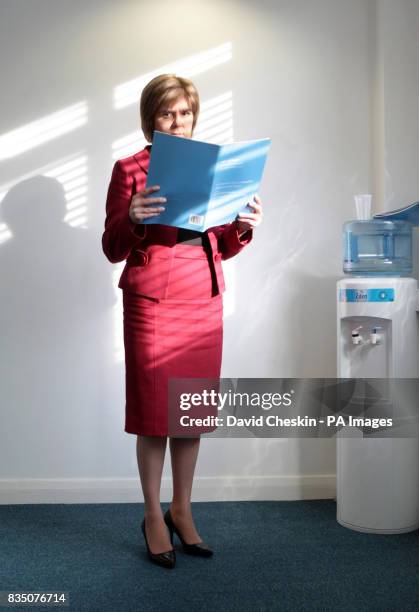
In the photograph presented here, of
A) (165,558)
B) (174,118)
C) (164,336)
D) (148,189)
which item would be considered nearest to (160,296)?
(164,336)

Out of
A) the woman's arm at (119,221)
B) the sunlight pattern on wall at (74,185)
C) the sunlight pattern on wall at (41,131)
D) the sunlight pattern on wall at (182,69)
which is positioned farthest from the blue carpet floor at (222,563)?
the sunlight pattern on wall at (182,69)

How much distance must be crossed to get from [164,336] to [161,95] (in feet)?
2.58

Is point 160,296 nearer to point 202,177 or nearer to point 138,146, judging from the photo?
point 202,177

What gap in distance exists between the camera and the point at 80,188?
10.1 ft

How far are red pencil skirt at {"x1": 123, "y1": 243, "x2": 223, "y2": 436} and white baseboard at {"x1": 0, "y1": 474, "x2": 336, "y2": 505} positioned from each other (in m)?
0.90

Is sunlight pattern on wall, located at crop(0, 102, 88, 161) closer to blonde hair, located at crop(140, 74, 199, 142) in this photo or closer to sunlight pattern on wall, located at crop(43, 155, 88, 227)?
sunlight pattern on wall, located at crop(43, 155, 88, 227)

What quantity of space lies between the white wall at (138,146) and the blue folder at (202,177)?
1036 mm

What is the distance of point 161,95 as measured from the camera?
7.24 feet

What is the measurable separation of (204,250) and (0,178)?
1228mm

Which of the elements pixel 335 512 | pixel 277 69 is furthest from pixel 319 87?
pixel 335 512

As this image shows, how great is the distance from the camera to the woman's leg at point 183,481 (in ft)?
7.80

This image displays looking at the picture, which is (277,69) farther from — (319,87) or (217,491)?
(217,491)

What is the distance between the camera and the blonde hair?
2.21 metres

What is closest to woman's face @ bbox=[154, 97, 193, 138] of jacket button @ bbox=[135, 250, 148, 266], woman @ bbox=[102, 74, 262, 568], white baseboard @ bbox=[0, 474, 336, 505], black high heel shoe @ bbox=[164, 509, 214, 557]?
woman @ bbox=[102, 74, 262, 568]
